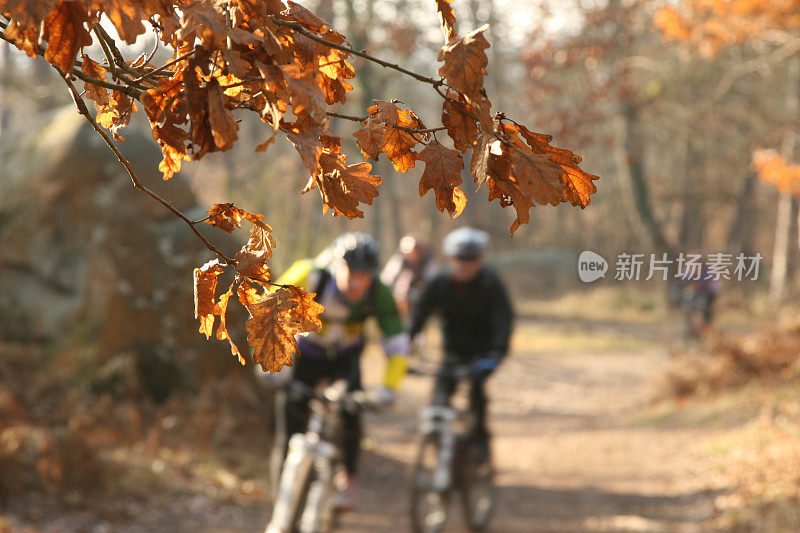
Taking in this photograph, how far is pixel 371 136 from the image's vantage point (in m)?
1.46

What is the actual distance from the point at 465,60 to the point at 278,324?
0.58 m

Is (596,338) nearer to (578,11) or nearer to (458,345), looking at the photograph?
(578,11)

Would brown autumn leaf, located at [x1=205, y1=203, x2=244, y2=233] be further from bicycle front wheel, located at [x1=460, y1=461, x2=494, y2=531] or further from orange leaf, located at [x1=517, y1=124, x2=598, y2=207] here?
bicycle front wheel, located at [x1=460, y1=461, x2=494, y2=531]

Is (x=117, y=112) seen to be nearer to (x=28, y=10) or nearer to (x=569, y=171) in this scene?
(x=28, y=10)

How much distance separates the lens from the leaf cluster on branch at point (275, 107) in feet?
3.86

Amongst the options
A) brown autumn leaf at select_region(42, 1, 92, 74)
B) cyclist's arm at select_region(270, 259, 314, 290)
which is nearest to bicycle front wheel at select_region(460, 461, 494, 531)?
cyclist's arm at select_region(270, 259, 314, 290)

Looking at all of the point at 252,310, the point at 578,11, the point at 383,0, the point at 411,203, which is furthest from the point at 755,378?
the point at 411,203

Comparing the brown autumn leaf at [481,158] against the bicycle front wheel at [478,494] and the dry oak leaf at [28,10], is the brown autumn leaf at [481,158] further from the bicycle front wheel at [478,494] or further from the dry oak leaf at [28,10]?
the bicycle front wheel at [478,494]

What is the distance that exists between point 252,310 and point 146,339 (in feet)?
23.5

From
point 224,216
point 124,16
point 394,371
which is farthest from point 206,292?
point 394,371

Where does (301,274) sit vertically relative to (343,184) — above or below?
above

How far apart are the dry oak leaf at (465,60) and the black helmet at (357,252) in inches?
158

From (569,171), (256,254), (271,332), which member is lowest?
(271,332)

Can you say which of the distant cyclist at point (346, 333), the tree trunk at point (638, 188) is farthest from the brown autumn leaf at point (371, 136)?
the tree trunk at point (638, 188)
